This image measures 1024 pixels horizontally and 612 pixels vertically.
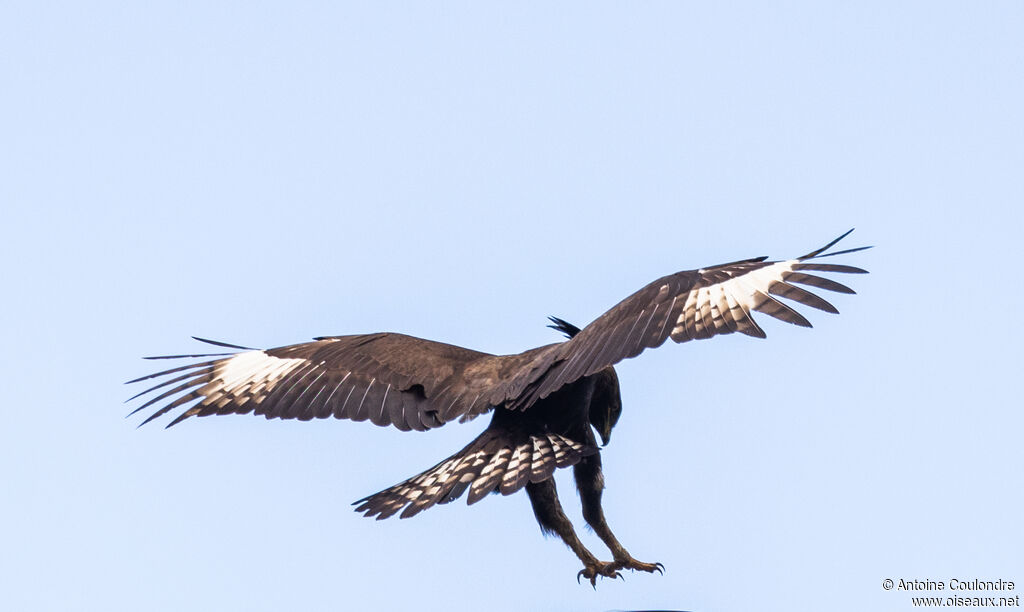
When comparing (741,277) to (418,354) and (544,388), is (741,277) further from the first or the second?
(418,354)

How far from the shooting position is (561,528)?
629cm

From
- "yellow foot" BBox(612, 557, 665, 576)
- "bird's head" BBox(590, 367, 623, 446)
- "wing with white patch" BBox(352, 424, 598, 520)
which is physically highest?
"bird's head" BBox(590, 367, 623, 446)

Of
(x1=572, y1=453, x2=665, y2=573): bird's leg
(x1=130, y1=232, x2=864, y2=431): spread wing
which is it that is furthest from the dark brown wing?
(x1=572, y1=453, x2=665, y2=573): bird's leg

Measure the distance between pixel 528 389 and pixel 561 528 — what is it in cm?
68

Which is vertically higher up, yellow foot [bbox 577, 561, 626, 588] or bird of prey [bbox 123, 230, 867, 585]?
bird of prey [bbox 123, 230, 867, 585]

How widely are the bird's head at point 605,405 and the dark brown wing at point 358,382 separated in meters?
0.40

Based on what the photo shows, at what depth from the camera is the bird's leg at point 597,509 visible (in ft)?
20.6

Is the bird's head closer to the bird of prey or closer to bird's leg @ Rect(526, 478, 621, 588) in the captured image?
the bird of prey

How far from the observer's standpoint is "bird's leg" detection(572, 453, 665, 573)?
6277mm

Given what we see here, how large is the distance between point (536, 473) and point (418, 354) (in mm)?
1461

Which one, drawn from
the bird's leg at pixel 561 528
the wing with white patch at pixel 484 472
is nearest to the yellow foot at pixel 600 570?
the bird's leg at pixel 561 528

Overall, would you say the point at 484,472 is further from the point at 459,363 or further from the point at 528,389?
the point at 459,363

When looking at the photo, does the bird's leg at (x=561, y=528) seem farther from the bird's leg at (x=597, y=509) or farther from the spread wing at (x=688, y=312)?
the spread wing at (x=688, y=312)

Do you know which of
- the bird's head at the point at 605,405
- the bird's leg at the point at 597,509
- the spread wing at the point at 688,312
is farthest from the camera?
the bird's head at the point at 605,405
